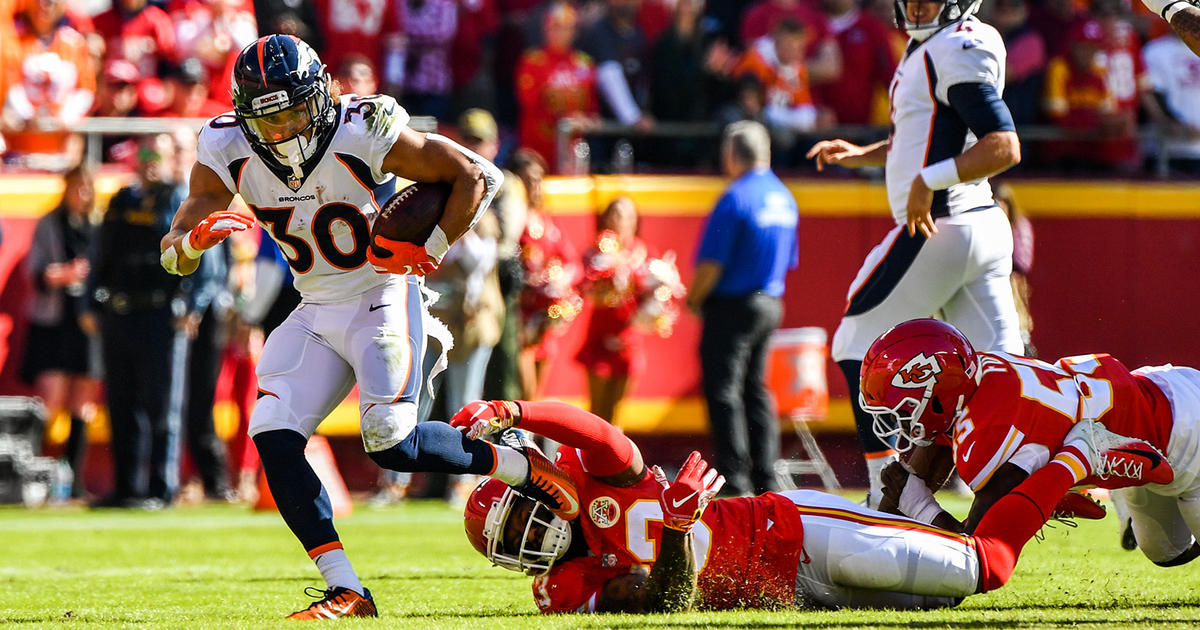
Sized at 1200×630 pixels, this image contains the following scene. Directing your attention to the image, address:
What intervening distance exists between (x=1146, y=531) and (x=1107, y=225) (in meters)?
6.76

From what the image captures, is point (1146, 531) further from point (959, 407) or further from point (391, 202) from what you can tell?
point (391, 202)

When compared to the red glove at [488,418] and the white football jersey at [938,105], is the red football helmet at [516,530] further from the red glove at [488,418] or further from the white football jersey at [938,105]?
the white football jersey at [938,105]

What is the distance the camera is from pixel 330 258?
4.95m

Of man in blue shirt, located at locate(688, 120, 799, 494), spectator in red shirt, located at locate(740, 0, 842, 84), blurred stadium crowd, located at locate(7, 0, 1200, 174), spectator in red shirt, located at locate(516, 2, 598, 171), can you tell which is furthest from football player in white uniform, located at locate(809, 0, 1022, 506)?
spectator in red shirt, located at locate(740, 0, 842, 84)

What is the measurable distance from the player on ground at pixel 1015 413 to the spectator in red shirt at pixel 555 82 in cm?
681

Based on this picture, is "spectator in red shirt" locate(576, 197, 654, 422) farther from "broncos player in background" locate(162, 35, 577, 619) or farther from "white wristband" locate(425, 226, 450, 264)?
"white wristband" locate(425, 226, 450, 264)

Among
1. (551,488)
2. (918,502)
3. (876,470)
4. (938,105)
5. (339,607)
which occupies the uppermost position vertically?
(938,105)

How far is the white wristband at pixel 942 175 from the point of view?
5316mm

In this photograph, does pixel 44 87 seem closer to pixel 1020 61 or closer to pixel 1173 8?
pixel 1020 61

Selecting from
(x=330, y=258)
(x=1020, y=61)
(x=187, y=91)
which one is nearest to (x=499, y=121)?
(x=187, y=91)

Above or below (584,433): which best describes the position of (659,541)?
below

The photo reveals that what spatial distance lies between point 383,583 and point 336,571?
1216mm

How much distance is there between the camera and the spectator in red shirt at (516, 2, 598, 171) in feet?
36.6

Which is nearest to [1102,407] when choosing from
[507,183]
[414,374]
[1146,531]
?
[1146,531]
